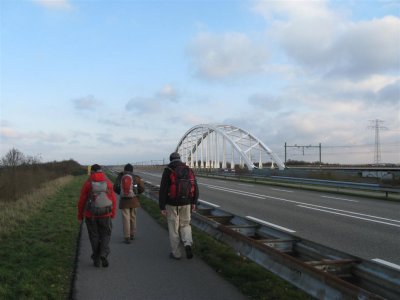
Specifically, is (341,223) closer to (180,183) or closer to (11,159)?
(180,183)

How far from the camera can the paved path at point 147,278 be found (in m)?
5.08

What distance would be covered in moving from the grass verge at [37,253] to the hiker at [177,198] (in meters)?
1.74

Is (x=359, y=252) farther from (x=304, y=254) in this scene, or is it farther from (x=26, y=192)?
(x=26, y=192)

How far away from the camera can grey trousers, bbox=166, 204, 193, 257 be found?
6.98m

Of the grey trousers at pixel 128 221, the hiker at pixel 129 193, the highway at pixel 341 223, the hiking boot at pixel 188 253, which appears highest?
the hiker at pixel 129 193

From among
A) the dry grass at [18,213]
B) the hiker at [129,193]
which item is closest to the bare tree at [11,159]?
the dry grass at [18,213]

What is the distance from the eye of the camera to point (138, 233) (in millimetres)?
9539

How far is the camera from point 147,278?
5.80m

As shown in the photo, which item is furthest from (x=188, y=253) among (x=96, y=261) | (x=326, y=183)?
(x=326, y=183)

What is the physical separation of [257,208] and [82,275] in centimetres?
987

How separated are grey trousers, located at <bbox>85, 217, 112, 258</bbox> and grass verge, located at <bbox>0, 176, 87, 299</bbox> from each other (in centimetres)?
49

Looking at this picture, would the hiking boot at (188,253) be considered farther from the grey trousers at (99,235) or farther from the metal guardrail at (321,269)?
the grey trousers at (99,235)

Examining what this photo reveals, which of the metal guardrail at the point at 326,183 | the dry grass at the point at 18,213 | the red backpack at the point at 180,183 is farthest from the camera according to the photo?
the metal guardrail at the point at 326,183

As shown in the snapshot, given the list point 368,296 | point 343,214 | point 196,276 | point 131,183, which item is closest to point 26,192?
point 131,183
